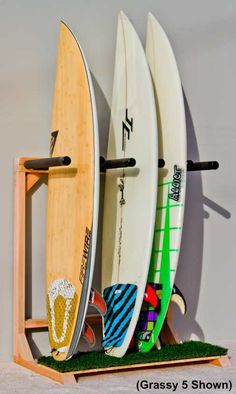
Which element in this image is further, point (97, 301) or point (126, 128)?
point (126, 128)

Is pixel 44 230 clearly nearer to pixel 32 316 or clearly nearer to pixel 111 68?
pixel 32 316

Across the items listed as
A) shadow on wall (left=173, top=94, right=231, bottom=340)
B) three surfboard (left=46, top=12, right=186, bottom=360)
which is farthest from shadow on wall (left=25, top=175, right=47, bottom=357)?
shadow on wall (left=173, top=94, right=231, bottom=340)

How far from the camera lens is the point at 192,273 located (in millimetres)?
3938

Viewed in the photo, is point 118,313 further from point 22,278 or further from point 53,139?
point 53,139

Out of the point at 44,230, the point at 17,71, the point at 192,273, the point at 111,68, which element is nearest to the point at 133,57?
the point at 111,68

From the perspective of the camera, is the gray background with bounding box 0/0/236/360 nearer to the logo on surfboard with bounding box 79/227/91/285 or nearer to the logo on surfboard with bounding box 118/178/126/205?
the logo on surfboard with bounding box 118/178/126/205

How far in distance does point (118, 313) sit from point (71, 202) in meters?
0.49

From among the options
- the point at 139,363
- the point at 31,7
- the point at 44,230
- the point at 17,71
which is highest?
the point at 31,7

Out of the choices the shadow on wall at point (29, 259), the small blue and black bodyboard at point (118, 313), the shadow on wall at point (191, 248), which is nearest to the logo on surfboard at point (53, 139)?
the shadow on wall at point (29, 259)

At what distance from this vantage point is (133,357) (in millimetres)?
3355

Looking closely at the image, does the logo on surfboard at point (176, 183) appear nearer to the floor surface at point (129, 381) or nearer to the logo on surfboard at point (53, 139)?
the logo on surfboard at point (53, 139)

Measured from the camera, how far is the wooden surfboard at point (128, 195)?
3342mm

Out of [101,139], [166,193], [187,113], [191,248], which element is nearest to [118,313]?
[166,193]

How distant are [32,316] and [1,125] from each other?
821 mm
